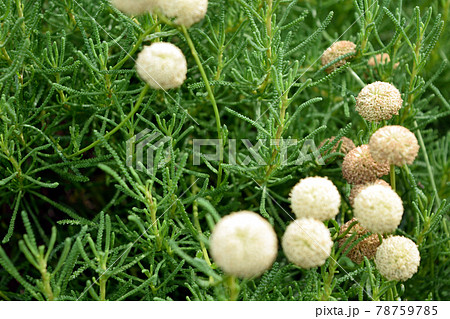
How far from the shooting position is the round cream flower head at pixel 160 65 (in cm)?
70

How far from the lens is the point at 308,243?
2.14 ft

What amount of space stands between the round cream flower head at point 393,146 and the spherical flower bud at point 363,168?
6 cm

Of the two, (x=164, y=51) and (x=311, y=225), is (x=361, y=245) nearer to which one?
(x=311, y=225)

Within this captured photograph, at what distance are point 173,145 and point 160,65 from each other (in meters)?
0.25

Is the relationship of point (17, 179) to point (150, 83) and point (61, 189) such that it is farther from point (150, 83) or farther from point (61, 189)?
point (150, 83)

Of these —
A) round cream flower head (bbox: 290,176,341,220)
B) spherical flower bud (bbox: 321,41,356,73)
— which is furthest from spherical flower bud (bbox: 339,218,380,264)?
spherical flower bud (bbox: 321,41,356,73)

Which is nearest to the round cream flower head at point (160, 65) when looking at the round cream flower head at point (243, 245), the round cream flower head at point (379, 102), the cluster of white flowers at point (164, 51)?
the cluster of white flowers at point (164, 51)

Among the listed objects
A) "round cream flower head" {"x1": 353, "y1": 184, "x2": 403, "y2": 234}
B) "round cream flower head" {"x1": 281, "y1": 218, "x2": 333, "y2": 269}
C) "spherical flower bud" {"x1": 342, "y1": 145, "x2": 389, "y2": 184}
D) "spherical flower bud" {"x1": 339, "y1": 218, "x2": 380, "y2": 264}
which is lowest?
"spherical flower bud" {"x1": 339, "y1": 218, "x2": 380, "y2": 264}

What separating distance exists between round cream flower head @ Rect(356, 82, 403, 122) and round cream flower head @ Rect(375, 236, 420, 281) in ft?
0.73

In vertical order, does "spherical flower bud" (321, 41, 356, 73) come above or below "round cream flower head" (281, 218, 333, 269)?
above

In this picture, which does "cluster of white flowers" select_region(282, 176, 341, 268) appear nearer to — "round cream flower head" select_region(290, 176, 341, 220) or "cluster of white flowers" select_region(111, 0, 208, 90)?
"round cream flower head" select_region(290, 176, 341, 220)

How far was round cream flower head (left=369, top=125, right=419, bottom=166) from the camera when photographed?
0.73m

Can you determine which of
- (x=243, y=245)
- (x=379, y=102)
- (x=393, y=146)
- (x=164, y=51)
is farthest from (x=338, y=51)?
(x=243, y=245)

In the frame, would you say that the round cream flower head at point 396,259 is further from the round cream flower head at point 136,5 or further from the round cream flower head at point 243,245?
the round cream flower head at point 136,5
